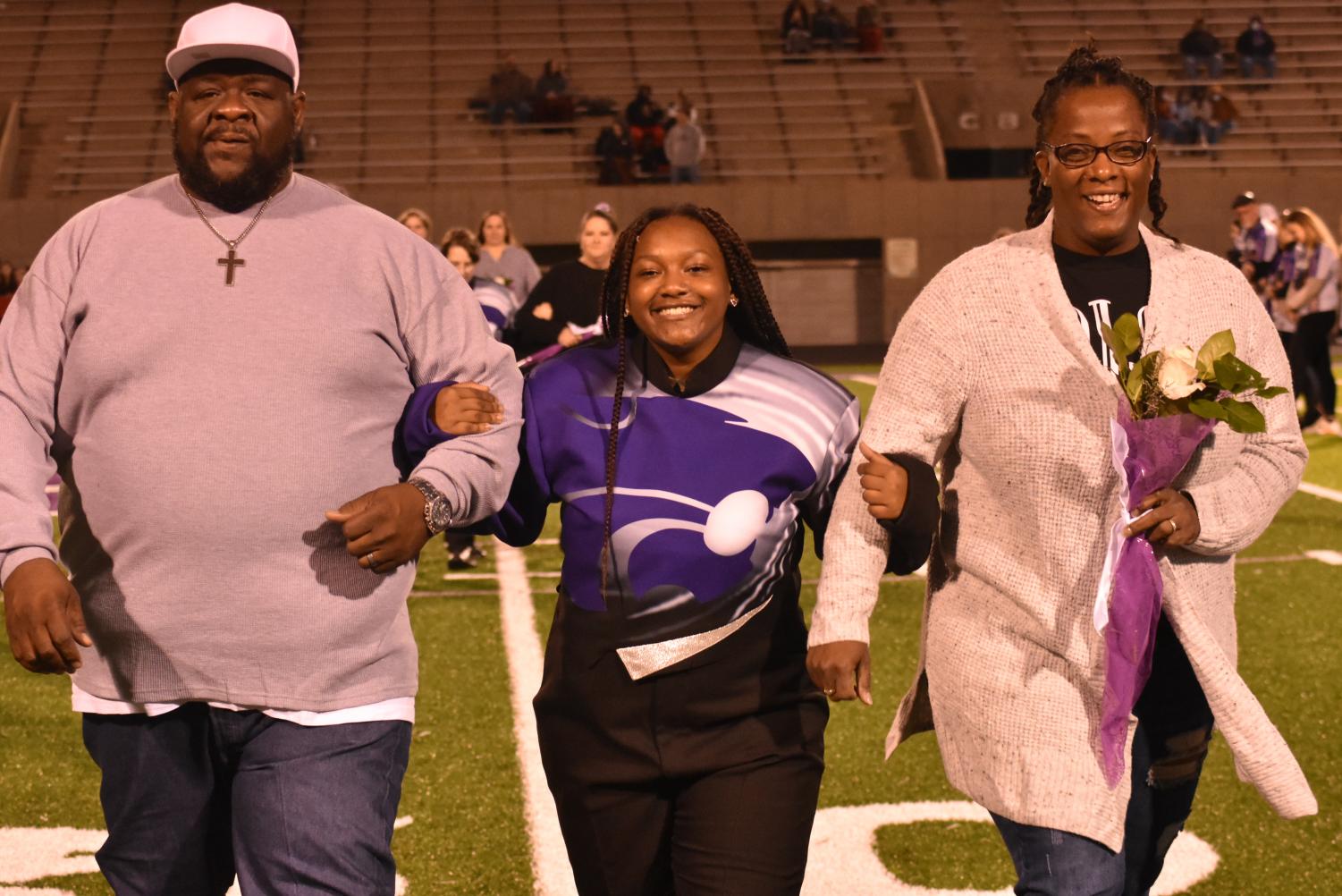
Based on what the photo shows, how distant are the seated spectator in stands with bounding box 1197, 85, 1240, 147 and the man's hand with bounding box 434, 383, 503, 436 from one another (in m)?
30.5

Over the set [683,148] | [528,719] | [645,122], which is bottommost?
[528,719]

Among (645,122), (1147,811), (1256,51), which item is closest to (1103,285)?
(1147,811)

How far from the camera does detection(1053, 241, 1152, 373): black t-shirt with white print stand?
3.28m

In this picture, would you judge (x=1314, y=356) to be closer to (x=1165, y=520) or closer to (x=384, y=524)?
(x=1165, y=520)

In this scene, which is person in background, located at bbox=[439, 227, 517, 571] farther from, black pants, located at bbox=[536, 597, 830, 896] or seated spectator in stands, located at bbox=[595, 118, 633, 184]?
seated spectator in stands, located at bbox=[595, 118, 633, 184]

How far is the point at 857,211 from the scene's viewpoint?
30.1m

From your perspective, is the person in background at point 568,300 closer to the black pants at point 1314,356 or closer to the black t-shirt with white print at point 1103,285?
the black t-shirt with white print at point 1103,285

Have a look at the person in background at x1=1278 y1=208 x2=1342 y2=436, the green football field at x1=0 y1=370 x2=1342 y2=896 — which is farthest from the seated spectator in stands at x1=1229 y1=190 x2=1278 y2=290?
the green football field at x1=0 y1=370 x2=1342 y2=896

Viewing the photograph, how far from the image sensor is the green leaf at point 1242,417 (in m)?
3.02

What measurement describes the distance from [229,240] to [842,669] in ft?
4.24

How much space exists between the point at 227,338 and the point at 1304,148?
31.5m

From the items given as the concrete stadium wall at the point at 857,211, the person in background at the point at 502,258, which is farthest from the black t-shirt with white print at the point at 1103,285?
the concrete stadium wall at the point at 857,211

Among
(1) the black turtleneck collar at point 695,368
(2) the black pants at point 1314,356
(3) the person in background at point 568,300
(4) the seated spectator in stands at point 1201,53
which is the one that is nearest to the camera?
(1) the black turtleneck collar at point 695,368

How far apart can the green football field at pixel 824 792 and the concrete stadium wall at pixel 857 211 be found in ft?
68.5
